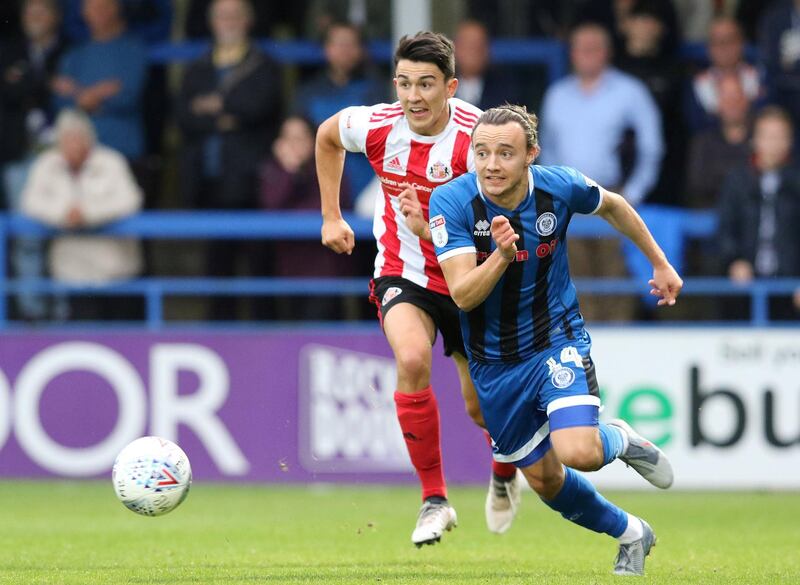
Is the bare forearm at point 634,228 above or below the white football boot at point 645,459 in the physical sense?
above

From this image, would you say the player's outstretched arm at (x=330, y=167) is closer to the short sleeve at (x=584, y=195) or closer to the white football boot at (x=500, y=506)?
the short sleeve at (x=584, y=195)

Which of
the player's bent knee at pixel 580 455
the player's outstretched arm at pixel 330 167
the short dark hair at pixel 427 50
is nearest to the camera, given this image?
the player's bent knee at pixel 580 455

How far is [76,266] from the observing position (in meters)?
12.8

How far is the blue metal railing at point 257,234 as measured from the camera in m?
12.4

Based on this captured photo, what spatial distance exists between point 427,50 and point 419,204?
2.30 ft

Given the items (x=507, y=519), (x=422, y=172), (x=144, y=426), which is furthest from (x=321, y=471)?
(x=422, y=172)

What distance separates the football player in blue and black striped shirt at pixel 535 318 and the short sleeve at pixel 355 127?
87 centimetres

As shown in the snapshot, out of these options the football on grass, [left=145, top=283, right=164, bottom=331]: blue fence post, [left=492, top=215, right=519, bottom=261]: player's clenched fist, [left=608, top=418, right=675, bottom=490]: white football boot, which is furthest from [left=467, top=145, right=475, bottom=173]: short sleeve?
[left=145, top=283, right=164, bottom=331]: blue fence post

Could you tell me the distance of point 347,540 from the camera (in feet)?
29.9

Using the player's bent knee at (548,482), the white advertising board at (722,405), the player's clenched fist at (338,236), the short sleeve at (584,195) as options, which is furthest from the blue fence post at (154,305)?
the short sleeve at (584,195)

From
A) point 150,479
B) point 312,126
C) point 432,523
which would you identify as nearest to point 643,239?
point 432,523

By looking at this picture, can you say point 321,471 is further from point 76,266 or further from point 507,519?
point 507,519

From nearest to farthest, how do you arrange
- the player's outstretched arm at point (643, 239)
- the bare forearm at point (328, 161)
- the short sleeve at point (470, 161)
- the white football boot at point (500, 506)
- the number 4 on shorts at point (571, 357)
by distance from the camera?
the number 4 on shorts at point (571, 357) → the player's outstretched arm at point (643, 239) → the short sleeve at point (470, 161) → the bare forearm at point (328, 161) → the white football boot at point (500, 506)

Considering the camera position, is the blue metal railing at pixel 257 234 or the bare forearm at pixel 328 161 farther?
the blue metal railing at pixel 257 234
